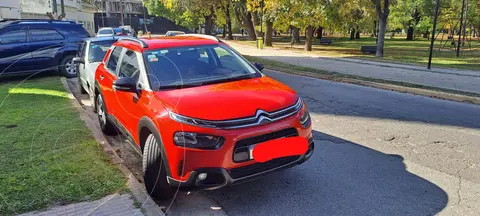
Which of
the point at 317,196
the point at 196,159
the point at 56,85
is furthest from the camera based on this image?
the point at 56,85

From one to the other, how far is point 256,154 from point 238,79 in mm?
1266

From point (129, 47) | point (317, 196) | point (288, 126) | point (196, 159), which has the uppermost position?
point (129, 47)

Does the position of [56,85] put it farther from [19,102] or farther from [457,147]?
[457,147]

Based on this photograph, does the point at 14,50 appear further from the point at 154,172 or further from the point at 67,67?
the point at 154,172

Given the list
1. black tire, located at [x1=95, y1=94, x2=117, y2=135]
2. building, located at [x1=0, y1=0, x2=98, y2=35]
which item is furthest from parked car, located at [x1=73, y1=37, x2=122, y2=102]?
building, located at [x1=0, y1=0, x2=98, y2=35]

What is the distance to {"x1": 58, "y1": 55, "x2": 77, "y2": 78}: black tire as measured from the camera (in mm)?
12062

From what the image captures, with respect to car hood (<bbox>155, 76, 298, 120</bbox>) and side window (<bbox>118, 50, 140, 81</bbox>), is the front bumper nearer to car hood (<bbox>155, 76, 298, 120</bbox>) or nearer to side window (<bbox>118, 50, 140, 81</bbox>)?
car hood (<bbox>155, 76, 298, 120</bbox>)

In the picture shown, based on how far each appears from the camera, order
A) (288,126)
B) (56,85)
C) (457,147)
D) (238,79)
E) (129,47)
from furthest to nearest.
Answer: (56,85) < (457,147) < (129,47) < (238,79) < (288,126)

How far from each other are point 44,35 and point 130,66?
9.11m

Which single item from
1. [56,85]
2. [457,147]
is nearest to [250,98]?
[457,147]

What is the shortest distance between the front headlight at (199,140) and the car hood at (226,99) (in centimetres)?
18

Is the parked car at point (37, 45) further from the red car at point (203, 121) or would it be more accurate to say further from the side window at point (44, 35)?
the red car at point (203, 121)

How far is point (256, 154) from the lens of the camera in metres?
3.34

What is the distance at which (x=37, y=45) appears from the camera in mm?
11719
